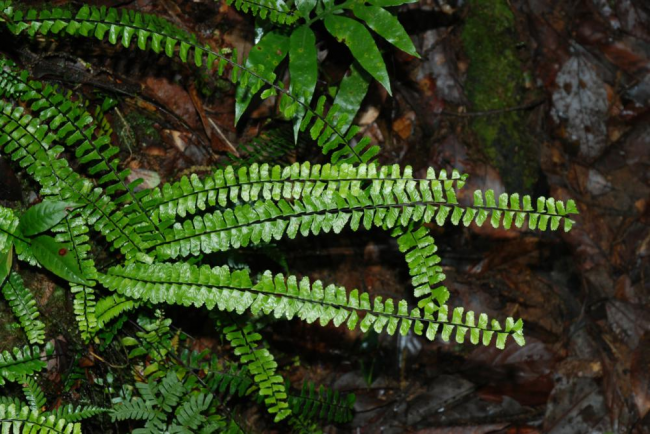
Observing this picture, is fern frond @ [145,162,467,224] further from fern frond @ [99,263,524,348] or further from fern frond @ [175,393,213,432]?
fern frond @ [175,393,213,432]

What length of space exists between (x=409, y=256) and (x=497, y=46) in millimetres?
2637

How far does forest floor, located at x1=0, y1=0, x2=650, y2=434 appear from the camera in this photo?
375cm

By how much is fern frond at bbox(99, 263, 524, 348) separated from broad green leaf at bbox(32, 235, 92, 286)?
19 centimetres

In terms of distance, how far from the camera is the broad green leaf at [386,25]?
2.94 m

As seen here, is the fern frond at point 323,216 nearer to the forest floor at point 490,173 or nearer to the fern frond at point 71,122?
the fern frond at point 71,122

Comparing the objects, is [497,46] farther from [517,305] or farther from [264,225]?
[264,225]

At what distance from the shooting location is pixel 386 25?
2.98 metres

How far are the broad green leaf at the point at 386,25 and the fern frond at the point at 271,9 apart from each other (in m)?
0.34

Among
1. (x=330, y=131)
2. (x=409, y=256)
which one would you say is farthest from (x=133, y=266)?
(x=409, y=256)

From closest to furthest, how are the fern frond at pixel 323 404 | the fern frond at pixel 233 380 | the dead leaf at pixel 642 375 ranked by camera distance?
the fern frond at pixel 233 380 → the fern frond at pixel 323 404 → the dead leaf at pixel 642 375

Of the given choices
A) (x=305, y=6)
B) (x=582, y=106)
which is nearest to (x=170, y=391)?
(x=305, y=6)

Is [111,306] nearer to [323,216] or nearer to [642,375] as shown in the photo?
[323,216]

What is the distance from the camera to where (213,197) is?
267 cm

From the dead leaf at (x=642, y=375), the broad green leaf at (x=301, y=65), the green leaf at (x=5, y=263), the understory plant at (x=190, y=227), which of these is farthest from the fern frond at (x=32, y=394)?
the dead leaf at (x=642, y=375)
